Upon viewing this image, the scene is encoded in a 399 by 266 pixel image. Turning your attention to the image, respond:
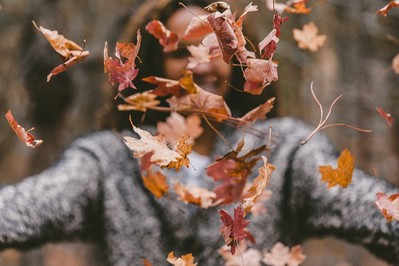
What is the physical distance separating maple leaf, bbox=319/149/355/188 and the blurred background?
1.95 m

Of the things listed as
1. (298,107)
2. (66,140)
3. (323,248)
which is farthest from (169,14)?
(323,248)

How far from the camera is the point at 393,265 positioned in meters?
0.91

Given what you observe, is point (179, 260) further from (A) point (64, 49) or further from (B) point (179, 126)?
(B) point (179, 126)

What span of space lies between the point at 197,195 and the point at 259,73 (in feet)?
1.43

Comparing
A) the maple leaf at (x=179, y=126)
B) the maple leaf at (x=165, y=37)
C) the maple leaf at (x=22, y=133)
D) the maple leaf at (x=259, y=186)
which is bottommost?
the maple leaf at (x=179, y=126)

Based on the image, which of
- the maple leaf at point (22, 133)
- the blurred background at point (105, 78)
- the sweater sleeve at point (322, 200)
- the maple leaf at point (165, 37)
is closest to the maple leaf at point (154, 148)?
the maple leaf at point (22, 133)

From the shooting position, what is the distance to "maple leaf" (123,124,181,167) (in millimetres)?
714

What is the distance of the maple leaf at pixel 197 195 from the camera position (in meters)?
1.12

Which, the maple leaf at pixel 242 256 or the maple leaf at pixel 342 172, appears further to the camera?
the maple leaf at pixel 242 256

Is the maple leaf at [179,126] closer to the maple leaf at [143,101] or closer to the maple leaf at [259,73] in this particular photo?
the maple leaf at [143,101]

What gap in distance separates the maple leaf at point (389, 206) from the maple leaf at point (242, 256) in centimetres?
42

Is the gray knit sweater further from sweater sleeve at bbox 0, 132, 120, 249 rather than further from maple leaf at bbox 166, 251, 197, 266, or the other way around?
maple leaf at bbox 166, 251, 197, 266

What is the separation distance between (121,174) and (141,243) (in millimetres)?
140

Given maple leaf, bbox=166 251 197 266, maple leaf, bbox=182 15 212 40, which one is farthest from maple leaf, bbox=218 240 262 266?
maple leaf, bbox=182 15 212 40
